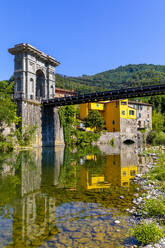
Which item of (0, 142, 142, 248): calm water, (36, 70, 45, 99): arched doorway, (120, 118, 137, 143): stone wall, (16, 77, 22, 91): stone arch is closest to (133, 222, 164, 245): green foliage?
(0, 142, 142, 248): calm water

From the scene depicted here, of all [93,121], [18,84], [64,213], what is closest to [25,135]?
[18,84]

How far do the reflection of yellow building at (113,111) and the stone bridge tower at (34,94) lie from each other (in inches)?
552

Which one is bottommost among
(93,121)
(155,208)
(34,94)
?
(155,208)

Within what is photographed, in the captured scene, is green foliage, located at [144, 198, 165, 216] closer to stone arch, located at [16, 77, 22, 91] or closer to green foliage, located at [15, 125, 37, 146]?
green foliage, located at [15, 125, 37, 146]

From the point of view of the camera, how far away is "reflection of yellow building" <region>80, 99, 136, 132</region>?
1986 inches

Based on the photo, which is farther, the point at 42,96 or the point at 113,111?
the point at 113,111

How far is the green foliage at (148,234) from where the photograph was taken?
4.16m

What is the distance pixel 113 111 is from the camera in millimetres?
51688

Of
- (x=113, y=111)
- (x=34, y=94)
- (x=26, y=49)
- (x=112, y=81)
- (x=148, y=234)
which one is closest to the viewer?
(x=148, y=234)

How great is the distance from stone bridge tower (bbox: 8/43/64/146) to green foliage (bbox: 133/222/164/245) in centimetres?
2755

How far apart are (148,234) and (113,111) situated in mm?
48092

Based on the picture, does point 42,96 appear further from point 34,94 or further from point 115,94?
point 115,94

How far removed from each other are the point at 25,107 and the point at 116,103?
2559 centimetres

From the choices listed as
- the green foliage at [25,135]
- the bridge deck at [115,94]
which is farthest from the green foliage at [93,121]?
the green foliage at [25,135]
